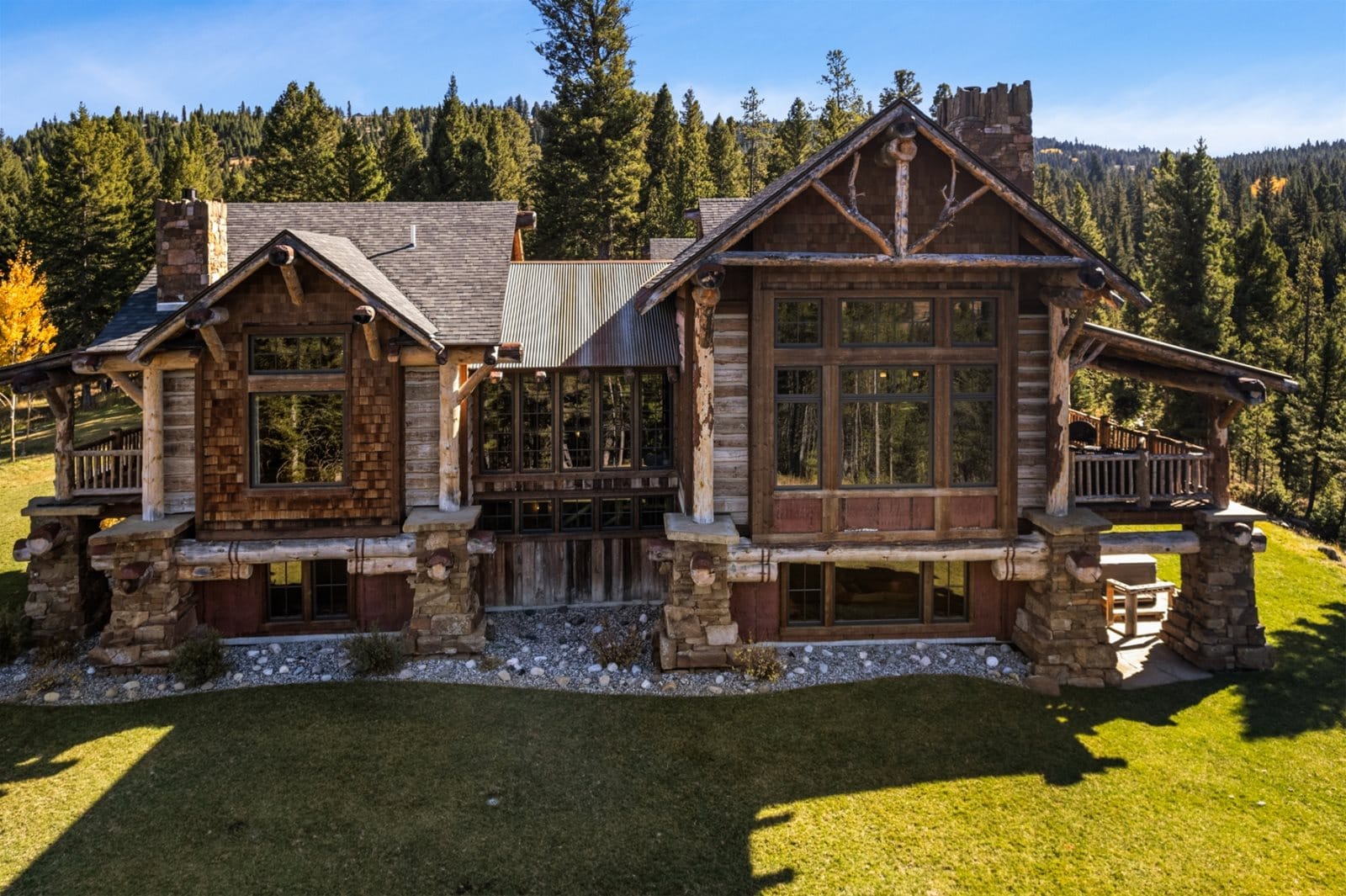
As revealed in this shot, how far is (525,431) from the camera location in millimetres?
14453

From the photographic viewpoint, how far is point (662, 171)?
4350 centimetres

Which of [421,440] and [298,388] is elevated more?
[298,388]

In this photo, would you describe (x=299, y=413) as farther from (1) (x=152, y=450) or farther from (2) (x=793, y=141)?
(2) (x=793, y=141)

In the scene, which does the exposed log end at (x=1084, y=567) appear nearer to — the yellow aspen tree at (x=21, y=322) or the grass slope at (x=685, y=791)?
the grass slope at (x=685, y=791)

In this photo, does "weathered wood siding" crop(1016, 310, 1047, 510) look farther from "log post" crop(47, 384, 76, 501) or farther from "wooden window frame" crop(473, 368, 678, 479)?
"log post" crop(47, 384, 76, 501)

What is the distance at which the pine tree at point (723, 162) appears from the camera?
46.7 m

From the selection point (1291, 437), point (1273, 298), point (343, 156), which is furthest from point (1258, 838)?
point (343, 156)

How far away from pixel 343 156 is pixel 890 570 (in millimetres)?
35316

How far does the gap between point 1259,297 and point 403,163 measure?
145 ft

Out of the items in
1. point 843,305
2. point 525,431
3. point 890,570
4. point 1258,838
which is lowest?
point 1258,838

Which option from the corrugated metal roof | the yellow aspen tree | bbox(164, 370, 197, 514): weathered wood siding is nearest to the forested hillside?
the yellow aspen tree

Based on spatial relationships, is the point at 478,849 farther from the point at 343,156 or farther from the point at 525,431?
the point at 343,156

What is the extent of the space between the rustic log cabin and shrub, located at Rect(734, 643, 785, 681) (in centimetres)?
20

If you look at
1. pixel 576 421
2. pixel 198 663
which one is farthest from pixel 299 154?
pixel 198 663
